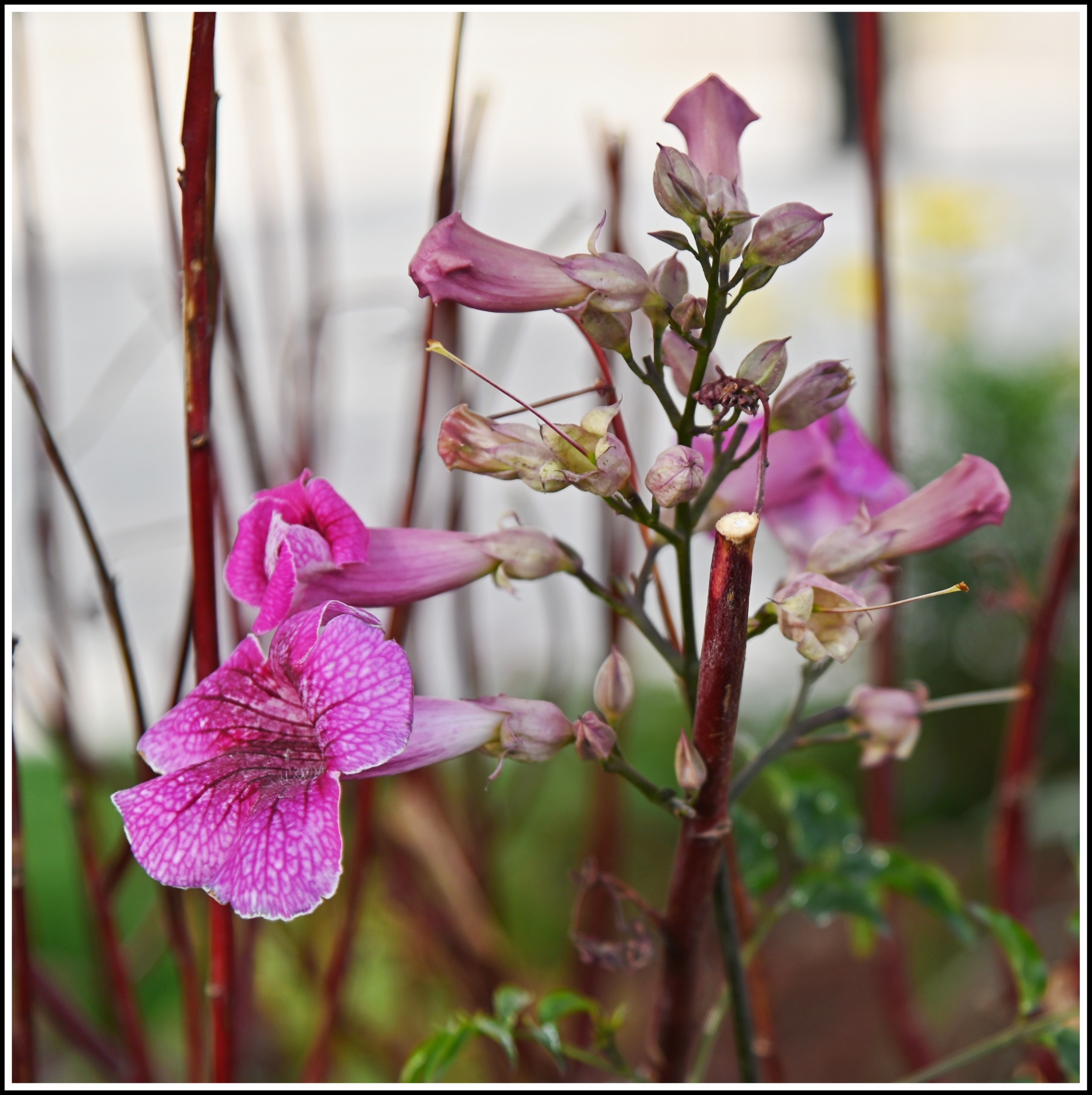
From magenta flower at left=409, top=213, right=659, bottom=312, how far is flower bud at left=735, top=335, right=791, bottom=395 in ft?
0.14

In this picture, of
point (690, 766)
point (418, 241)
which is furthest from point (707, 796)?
point (418, 241)

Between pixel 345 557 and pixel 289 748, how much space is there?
8cm

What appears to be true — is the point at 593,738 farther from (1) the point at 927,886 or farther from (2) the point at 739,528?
(1) the point at 927,886

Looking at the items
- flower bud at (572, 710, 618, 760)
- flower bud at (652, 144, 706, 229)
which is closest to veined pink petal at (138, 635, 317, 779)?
flower bud at (572, 710, 618, 760)

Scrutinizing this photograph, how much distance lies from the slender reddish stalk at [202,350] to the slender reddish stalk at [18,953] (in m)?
0.12

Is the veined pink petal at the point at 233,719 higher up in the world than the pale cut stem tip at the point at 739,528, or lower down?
lower down

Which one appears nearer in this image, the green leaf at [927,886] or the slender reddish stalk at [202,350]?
the slender reddish stalk at [202,350]

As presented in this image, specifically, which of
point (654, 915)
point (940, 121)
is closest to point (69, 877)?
point (654, 915)

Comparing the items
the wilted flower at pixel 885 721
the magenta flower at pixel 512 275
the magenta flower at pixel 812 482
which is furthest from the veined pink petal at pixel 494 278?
the wilted flower at pixel 885 721

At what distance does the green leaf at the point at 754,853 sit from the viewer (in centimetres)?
52

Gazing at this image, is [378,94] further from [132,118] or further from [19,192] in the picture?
[19,192]

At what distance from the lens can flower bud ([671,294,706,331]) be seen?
34 cm

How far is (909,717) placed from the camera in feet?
1.36

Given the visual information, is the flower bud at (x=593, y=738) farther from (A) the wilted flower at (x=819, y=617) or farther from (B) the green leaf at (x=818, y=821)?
(B) the green leaf at (x=818, y=821)
